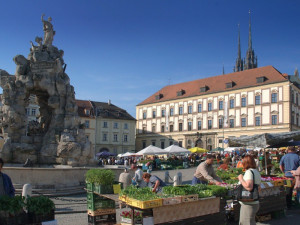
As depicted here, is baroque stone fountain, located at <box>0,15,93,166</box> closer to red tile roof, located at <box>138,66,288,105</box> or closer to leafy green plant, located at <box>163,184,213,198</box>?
leafy green plant, located at <box>163,184,213,198</box>

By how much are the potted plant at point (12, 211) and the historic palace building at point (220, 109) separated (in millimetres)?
45110

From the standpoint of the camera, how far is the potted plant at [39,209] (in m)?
5.19

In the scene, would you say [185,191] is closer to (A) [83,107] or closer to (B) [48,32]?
(B) [48,32]

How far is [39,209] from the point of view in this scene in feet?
17.1

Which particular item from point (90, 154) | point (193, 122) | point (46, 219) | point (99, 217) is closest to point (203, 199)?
point (99, 217)

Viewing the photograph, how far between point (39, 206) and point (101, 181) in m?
1.58

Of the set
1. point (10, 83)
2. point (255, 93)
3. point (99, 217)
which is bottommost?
point (99, 217)

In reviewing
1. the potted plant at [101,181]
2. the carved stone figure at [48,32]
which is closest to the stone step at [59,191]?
the potted plant at [101,181]

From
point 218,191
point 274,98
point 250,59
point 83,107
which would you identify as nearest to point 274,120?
point 274,98

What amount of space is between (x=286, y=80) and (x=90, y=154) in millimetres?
40883

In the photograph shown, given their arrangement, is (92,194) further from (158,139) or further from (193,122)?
(158,139)

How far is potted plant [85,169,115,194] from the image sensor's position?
6.62m

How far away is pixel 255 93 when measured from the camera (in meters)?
52.0

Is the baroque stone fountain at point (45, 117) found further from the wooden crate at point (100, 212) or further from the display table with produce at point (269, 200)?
the display table with produce at point (269, 200)
